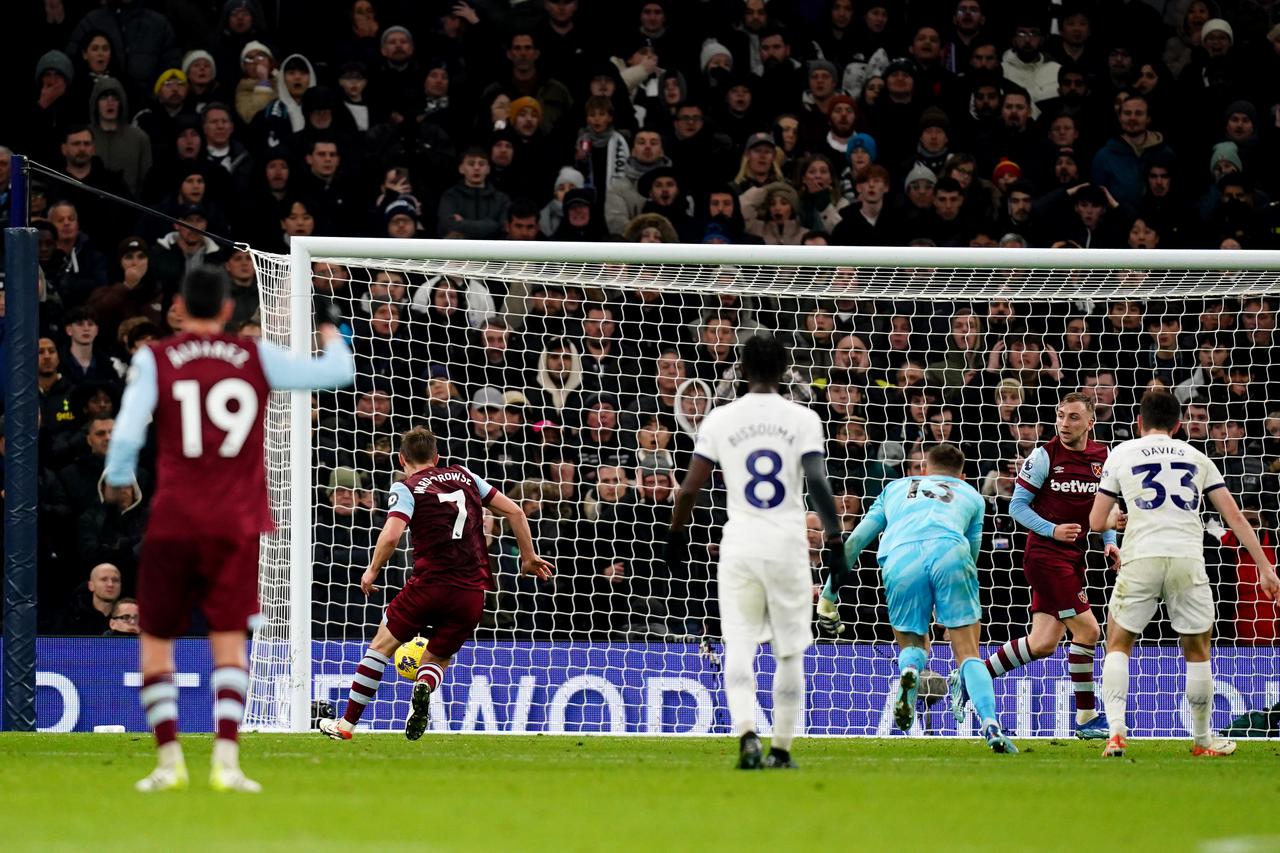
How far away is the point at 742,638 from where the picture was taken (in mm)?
8656

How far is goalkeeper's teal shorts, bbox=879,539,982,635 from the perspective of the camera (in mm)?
11188

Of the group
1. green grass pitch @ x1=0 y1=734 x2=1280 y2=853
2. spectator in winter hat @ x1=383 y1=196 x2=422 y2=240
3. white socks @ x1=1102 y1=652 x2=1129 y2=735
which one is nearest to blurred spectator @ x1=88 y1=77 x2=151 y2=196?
spectator in winter hat @ x1=383 y1=196 x2=422 y2=240

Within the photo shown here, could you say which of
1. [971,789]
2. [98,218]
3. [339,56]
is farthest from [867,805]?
[339,56]

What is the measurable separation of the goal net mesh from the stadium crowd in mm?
60

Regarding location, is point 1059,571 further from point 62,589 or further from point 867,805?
point 62,589

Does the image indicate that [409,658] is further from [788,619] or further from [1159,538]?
[1159,538]

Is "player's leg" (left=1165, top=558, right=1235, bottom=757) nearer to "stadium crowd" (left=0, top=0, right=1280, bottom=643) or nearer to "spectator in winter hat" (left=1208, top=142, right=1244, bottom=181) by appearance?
"stadium crowd" (left=0, top=0, right=1280, bottom=643)

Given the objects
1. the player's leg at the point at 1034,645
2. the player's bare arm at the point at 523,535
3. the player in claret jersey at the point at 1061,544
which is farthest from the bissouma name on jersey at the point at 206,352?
the player's leg at the point at 1034,645

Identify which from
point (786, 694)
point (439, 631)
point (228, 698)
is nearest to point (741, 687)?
point (786, 694)

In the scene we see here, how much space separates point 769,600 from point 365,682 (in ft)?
13.1

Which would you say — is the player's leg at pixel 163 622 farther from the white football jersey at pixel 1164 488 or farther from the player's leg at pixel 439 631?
the white football jersey at pixel 1164 488

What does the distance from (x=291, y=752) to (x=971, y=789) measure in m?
4.14

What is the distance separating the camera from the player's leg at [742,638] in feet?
28.3

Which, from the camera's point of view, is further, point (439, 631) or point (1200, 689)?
point (439, 631)
